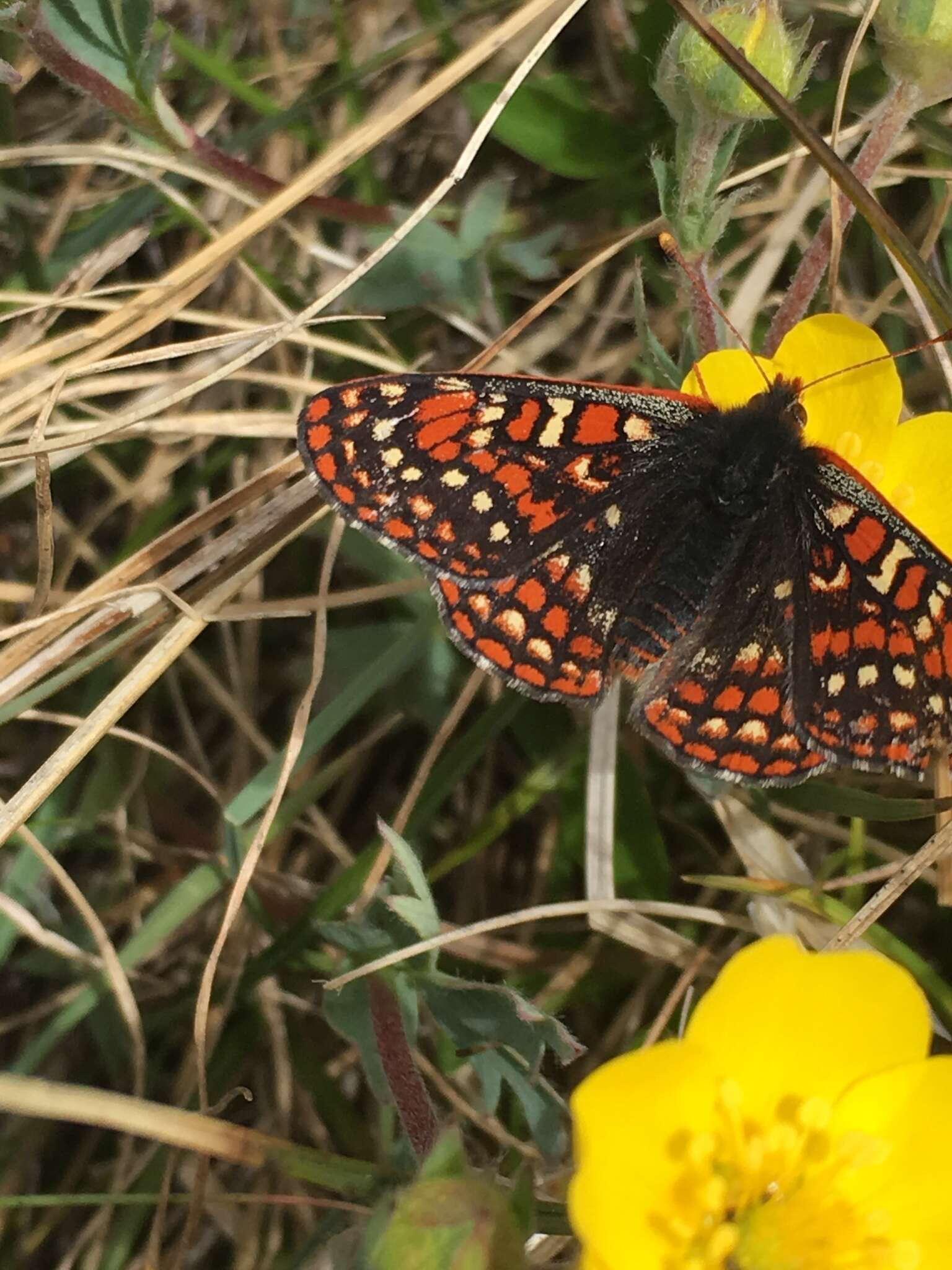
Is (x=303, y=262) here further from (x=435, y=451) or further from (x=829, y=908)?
(x=829, y=908)

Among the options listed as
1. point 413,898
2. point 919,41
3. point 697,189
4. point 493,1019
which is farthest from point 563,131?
point 493,1019

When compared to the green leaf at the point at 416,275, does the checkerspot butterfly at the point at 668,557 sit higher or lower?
lower

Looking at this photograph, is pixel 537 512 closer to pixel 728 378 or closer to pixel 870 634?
pixel 728 378

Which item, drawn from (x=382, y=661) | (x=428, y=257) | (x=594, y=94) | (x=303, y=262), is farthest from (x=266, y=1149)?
(x=594, y=94)

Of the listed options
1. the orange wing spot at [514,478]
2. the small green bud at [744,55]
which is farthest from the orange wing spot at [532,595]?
the small green bud at [744,55]

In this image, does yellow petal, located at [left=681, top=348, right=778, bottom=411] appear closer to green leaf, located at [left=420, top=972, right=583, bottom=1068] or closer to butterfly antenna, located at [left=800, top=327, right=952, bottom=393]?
butterfly antenna, located at [left=800, top=327, right=952, bottom=393]

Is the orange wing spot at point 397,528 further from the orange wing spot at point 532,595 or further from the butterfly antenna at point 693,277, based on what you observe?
the butterfly antenna at point 693,277
